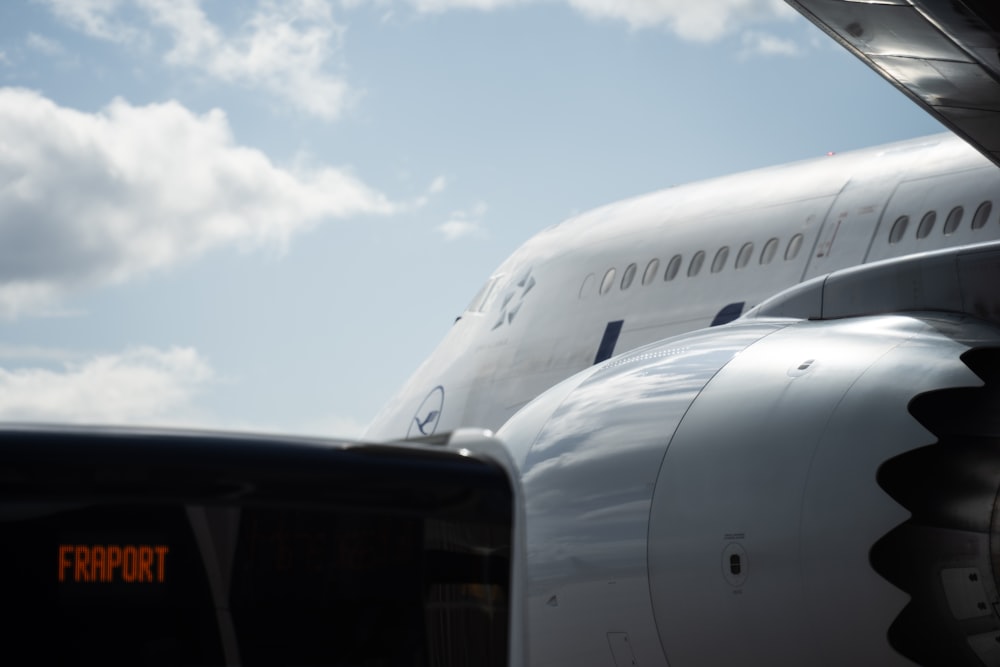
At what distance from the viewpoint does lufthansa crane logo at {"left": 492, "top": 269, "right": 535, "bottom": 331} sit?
15.0m

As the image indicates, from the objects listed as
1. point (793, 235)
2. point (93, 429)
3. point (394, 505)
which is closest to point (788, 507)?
point (394, 505)

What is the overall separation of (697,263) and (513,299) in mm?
2943

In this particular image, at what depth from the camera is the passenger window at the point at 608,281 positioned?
13883mm

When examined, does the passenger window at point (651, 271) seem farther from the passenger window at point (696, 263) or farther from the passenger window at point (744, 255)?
the passenger window at point (744, 255)

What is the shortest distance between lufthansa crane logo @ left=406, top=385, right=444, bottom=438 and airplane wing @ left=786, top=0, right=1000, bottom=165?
26.9 ft

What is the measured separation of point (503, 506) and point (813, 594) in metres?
1.97

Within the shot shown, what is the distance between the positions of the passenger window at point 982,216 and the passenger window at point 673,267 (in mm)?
3184

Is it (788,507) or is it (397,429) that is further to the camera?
(397,429)

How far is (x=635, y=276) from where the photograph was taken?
13609 millimetres

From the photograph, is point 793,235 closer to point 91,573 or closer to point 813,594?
point 813,594

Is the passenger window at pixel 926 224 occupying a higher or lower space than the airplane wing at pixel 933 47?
lower

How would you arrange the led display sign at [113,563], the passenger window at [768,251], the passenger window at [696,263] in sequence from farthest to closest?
the passenger window at [696,263], the passenger window at [768,251], the led display sign at [113,563]

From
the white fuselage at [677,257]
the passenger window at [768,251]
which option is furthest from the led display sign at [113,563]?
the passenger window at [768,251]

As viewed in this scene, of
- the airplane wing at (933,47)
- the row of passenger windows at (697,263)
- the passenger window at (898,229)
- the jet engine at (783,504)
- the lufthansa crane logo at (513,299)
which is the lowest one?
the jet engine at (783,504)
